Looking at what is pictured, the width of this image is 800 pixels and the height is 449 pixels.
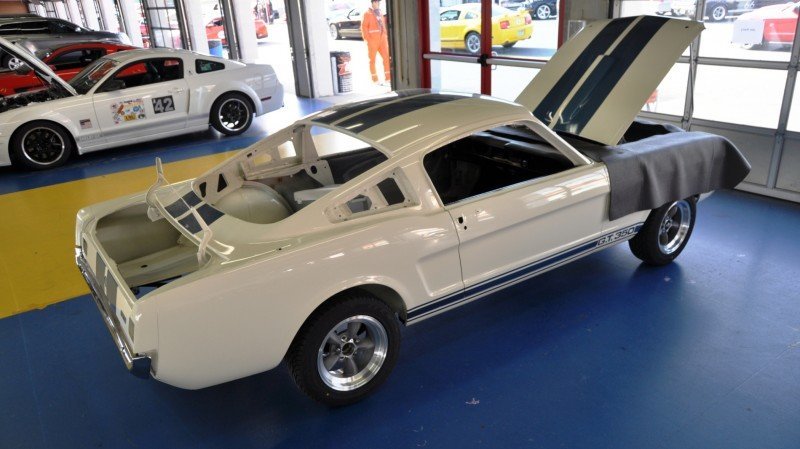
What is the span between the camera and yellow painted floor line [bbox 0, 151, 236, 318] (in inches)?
182

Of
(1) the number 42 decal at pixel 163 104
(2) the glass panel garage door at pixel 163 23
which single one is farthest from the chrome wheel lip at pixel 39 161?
(2) the glass panel garage door at pixel 163 23

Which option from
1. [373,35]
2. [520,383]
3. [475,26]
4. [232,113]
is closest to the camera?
[520,383]

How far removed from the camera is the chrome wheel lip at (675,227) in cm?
436

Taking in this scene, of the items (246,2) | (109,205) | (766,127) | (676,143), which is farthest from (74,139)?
(246,2)

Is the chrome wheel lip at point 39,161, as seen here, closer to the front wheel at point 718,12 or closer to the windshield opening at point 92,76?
the windshield opening at point 92,76

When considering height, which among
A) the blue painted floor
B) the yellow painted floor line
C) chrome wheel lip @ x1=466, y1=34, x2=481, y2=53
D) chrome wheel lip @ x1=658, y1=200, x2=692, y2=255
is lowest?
the blue painted floor

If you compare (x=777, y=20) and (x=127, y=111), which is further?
(x=127, y=111)

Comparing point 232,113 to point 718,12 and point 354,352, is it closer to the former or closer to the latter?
point 718,12

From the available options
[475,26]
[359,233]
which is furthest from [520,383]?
[475,26]

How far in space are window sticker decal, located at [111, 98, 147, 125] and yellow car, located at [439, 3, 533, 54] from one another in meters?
5.11

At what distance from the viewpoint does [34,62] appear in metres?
7.05

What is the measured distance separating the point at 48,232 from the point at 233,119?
4.01 metres

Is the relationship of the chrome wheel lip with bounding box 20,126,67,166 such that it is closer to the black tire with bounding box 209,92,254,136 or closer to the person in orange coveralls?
the black tire with bounding box 209,92,254,136

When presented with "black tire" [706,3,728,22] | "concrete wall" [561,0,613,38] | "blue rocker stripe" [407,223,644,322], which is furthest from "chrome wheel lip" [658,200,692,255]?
"concrete wall" [561,0,613,38]
